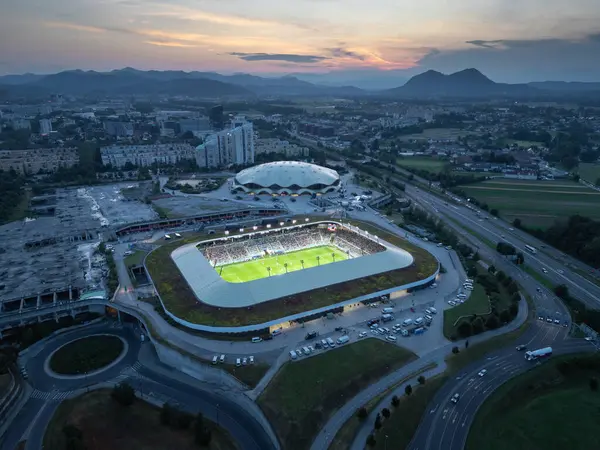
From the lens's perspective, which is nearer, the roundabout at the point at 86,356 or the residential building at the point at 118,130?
the roundabout at the point at 86,356

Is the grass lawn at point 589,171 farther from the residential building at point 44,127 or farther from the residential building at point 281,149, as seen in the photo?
the residential building at point 44,127

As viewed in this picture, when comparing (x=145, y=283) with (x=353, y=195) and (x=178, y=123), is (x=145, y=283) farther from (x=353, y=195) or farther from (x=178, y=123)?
(x=178, y=123)

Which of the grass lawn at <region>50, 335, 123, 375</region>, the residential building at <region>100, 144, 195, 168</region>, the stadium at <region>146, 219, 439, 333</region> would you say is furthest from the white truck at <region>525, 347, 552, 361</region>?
the residential building at <region>100, 144, 195, 168</region>

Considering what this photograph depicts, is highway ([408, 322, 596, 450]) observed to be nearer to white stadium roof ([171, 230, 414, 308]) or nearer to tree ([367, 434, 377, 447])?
tree ([367, 434, 377, 447])

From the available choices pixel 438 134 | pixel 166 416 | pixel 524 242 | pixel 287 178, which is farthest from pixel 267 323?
pixel 438 134

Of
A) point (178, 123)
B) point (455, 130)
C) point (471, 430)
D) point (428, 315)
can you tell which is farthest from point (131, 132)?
point (471, 430)

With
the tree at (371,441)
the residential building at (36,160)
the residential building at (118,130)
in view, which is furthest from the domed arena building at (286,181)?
the residential building at (118,130)

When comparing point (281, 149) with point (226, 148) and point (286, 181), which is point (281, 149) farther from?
point (286, 181)
